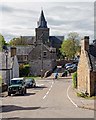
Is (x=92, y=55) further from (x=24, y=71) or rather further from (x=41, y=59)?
(x=41, y=59)

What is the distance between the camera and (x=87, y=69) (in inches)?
1586

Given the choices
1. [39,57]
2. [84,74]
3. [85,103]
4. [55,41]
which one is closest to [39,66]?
[39,57]

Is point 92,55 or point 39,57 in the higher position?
point 39,57

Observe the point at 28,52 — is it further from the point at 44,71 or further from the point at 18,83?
the point at 18,83

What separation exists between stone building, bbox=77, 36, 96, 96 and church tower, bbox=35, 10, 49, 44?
96875 mm

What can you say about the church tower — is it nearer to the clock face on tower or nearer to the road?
the clock face on tower

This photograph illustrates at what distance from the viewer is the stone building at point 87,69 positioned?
38406 mm

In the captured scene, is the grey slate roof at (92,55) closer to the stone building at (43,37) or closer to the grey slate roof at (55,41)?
the stone building at (43,37)

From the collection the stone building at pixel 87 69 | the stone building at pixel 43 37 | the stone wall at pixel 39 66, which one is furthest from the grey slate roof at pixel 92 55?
the stone building at pixel 43 37

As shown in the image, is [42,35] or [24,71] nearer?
[24,71]

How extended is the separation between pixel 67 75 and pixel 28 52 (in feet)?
79.9

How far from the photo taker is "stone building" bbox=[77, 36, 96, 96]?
1512 inches

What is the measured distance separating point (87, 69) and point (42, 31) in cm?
10635

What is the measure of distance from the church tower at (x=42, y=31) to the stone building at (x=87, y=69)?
96.9m
